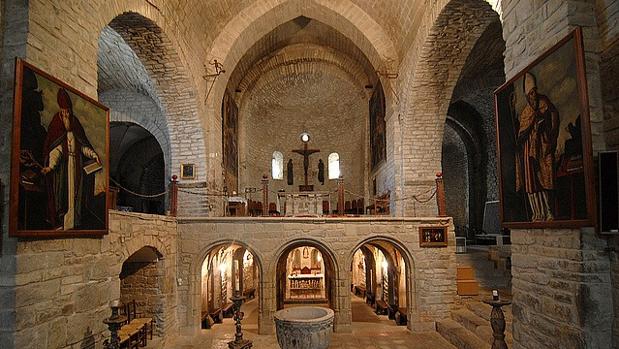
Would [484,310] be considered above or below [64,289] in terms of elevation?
below

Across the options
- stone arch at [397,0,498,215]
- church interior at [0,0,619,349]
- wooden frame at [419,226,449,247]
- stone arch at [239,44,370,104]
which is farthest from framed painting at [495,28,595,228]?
stone arch at [239,44,370,104]

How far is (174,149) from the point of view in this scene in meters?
11.1

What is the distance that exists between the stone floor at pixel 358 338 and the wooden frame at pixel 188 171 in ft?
13.1

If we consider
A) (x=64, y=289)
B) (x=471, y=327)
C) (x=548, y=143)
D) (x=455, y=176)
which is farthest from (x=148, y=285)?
(x=455, y=176)

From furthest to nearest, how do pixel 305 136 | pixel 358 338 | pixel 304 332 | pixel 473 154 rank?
pixel 305 136, pixel 473 154, pixel 358 338, pixel 304 332

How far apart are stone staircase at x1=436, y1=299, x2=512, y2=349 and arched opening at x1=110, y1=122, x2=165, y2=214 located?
11.9 meters

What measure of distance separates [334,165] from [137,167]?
29.1 ft

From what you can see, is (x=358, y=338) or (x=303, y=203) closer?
(x=358, y=338)

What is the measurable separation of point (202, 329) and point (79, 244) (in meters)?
5.86

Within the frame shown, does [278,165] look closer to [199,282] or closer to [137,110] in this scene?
[137,110]

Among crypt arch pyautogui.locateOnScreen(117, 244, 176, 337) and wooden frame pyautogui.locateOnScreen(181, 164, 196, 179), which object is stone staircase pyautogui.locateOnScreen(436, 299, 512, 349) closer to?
crypt arch pyautogui.locateOnScreen(117, 244, 176, 337)

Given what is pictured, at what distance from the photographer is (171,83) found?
10.3 metres

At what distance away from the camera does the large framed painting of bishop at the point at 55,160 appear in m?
4.21

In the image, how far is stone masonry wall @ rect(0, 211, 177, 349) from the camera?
4.19 metres
